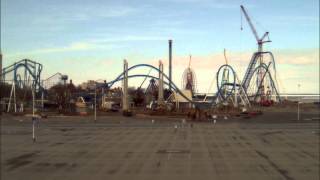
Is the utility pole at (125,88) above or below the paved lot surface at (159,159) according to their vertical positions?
above

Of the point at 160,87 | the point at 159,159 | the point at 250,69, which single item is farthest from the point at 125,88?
the point at 159,159

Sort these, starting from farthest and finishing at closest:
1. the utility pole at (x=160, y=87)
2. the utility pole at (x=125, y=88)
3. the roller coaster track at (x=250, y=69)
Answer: the roller coaster track at (x=250, y=69) → the utility pole at (x=160, y=87) → the utility pole at (x=125, y=88)

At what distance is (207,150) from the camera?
27766mm

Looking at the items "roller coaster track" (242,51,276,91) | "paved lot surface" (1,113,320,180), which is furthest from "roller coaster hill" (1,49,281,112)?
"paved lot surface" (1,113,320,180)

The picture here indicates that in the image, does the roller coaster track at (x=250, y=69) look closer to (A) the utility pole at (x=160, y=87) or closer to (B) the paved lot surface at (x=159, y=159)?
(A) the utility pole at (x=160, y=87)

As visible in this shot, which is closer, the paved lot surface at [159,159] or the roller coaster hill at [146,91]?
the paved lot surface at [159,159]

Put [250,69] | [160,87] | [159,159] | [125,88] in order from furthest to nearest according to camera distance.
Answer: [250,69] < [160,87] < [125,88] < [159,159]

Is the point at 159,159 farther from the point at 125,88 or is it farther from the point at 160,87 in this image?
the point at 160,87

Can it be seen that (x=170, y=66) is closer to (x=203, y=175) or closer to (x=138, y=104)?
(x=138, y=104)

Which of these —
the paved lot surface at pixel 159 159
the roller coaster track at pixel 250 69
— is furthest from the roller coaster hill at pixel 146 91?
the paved lot surface at pixel 159 159

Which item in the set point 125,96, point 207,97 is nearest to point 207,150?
point 125,96

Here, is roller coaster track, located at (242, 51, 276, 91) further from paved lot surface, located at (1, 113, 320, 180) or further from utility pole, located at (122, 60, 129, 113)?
paved lot surface, located at (1, 113, 320, 180)

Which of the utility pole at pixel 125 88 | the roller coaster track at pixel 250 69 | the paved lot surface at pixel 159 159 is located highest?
the roller coaster track at pixel 250 69

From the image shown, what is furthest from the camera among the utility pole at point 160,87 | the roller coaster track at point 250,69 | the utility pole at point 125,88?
the roller coaster track at point 250,69
